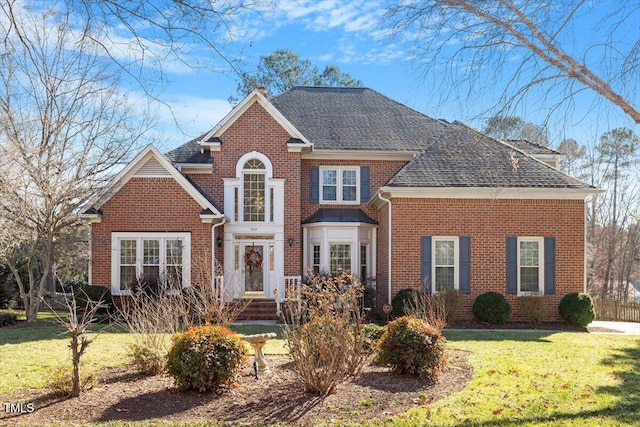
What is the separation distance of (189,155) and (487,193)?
35.6ft

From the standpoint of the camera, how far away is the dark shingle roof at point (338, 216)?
2197 centimetres

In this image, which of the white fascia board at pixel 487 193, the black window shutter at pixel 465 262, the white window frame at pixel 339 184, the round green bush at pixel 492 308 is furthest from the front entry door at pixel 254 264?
the round green bush at pixel 492 308

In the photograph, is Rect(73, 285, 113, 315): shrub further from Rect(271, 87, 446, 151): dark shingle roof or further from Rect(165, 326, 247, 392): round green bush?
Rect(165, 326, 247, 392): round green bush

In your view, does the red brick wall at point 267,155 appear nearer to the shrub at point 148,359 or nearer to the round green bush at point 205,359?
the shrub at point 148,359

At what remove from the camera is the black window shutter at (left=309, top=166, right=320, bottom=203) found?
22.9 meters

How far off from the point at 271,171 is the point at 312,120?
3.82 m

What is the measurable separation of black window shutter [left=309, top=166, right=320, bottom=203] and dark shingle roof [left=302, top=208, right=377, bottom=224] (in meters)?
0.48

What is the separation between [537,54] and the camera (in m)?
9.70

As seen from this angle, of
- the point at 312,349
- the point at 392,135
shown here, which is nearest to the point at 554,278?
the point at 392,135

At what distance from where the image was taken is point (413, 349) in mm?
9656

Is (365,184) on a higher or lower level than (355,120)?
lower

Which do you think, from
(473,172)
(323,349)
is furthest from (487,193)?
(323,349)

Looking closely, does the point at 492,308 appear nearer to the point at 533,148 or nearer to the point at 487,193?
the point at 487,193

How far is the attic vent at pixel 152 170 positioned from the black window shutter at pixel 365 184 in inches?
283
